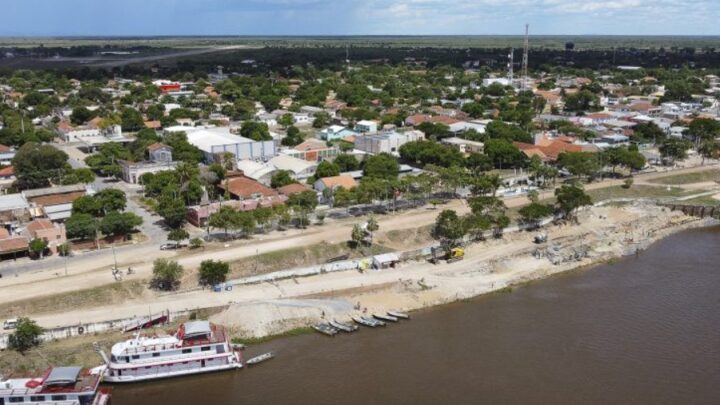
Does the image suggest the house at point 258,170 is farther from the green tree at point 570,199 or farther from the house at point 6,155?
the green tree at point 570,199

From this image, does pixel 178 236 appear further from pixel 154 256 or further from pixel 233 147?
pixel 233 147

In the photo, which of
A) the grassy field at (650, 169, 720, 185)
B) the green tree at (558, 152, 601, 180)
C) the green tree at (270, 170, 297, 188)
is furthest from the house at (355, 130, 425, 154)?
the grassy field at (650, 169, 720, 185)

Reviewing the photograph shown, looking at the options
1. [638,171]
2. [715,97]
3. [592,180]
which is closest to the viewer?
[592,180]

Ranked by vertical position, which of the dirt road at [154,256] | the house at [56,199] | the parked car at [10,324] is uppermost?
the house at [56,199]

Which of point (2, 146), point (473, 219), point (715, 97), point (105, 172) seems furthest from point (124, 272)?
point (715, 97)

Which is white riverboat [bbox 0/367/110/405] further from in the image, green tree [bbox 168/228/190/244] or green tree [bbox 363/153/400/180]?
green tree [bbox 363/153/400/180]

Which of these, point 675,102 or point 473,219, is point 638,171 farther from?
point 675,102

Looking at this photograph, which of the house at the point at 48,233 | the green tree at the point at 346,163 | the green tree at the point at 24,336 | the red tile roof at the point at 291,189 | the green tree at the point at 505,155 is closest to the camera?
the green tree at the point at 24,336

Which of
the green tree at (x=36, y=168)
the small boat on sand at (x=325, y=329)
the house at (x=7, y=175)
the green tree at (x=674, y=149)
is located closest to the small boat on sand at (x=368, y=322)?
the small boat on sand at (x=325, y=329)
